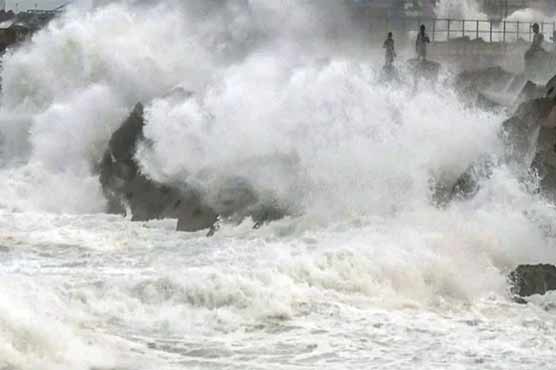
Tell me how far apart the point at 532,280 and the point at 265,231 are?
450 cm

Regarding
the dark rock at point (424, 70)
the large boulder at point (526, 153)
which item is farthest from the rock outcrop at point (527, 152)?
the dark rock at point (424, 70)

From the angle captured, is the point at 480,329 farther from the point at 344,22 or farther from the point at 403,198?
the point at 344,22

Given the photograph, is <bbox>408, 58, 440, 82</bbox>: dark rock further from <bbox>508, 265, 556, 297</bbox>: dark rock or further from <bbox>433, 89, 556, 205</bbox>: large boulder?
<bbox>508, 265, 556, 297</bbox>: dark rock

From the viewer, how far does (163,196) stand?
1658 cm

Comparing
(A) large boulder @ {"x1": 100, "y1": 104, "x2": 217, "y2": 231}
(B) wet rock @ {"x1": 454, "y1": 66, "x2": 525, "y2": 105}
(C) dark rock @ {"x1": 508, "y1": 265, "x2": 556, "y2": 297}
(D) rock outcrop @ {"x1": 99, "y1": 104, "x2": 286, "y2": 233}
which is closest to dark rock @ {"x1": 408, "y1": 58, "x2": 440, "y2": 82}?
(B) wet rock @ {"x1": 454, "y1": 66, "x2": 525, "y2": 105}

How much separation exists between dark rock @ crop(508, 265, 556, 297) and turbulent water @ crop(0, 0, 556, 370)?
164mm

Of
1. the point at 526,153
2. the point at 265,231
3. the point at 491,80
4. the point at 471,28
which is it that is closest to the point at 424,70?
the point at 491,80

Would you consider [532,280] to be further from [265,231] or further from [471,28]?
[471,28]

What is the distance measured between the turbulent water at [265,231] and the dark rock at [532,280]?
0.16 m

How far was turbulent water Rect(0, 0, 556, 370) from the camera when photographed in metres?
8.45

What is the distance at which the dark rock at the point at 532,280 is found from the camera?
10250 millimetres

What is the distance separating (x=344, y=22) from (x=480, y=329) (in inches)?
1161

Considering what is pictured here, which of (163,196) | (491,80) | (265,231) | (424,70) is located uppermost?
(491,80)

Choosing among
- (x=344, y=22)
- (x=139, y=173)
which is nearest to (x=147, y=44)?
(x=139, y=173)
